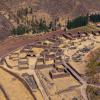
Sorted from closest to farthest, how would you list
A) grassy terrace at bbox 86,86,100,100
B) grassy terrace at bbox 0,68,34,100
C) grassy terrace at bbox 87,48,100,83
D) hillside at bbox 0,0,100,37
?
grassy terrace at bbox 86,86,100,100 < grassy terrace at bbox 0,68,34,100 < grassy terrace at bbox 87,48,100,83 < hillside at bbox 0,0,100,37

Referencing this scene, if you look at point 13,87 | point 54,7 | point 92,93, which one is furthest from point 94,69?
point 54,7

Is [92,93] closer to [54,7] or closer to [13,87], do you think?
[13,87]

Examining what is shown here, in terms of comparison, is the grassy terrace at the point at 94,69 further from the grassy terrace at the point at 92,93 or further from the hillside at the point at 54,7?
the hillside at the point at 54,7

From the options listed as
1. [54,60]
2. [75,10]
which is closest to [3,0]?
[75,10]

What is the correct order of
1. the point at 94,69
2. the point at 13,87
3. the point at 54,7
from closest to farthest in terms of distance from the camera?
the point at 13,87 → the point at 94,69 → the point at 54,7

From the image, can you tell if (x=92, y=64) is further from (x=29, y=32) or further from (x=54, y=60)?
(x=29, y=32)

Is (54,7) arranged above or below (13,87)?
above

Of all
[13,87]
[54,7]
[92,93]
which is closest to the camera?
[92,93]

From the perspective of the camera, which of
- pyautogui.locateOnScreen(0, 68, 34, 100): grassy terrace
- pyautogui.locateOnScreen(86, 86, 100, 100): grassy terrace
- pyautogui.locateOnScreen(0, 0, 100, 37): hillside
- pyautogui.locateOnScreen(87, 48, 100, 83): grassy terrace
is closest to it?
pyautogui.locateOnScreen(86, 86, 100, 100): grassy terrace

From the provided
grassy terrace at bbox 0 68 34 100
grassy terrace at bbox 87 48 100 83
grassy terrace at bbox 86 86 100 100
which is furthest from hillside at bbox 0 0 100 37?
grassy terrace at bbox 86 86 100 100

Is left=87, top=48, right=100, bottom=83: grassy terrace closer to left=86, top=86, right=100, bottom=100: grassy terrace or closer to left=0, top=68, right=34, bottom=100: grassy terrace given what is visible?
left=86, top=86, right=100, bottom=100: grassy terrace

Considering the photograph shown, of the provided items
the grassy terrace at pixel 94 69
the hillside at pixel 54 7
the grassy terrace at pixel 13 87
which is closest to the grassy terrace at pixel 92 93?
the grassy terrace at pixel 94 69

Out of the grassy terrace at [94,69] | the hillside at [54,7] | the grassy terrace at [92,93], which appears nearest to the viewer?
the grassy terrace at [92,93]
